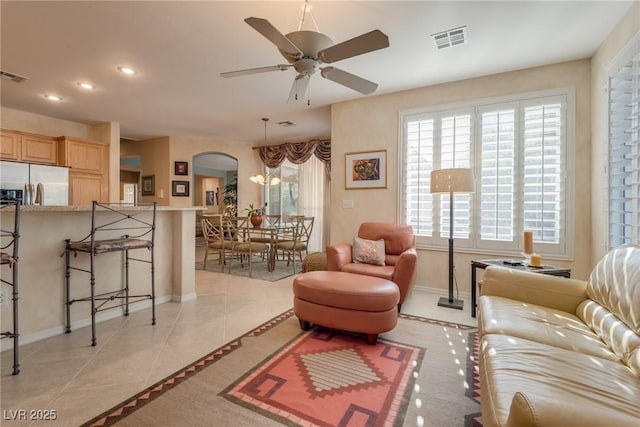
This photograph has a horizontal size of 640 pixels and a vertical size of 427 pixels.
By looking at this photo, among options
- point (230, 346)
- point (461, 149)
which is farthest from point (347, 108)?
point (230, 346)

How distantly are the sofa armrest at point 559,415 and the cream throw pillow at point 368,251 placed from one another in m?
2.52

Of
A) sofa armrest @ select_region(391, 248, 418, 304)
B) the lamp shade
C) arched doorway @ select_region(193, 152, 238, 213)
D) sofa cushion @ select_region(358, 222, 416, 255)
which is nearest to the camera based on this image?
sofa armrest @ select_region(391, 248, 418, 304)

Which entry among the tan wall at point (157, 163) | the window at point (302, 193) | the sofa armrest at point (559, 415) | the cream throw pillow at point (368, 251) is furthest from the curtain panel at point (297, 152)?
the sofa armrest at point (559, 415)

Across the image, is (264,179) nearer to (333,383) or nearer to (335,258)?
(335,258)

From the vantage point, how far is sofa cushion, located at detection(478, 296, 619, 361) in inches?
55.6

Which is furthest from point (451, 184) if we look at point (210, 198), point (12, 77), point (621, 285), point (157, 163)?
point (210, 198)

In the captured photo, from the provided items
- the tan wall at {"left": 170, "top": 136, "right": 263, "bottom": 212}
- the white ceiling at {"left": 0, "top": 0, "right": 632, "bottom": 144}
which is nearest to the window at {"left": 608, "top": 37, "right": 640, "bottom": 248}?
the white ceiling at {"left": 0, "top": 0, "right": 632, "bottom": 144}

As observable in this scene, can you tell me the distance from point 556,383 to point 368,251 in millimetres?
2346

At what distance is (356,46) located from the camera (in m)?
1.77

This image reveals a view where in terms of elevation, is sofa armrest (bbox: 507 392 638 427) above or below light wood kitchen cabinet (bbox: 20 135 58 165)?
below

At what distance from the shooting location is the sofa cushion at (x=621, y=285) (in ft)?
4.46

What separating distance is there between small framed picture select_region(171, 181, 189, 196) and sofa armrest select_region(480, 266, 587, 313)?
625cm

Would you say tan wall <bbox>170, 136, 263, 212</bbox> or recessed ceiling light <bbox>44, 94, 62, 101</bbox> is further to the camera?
tan wall <bbox>170, 136, 263, 212</bbox>

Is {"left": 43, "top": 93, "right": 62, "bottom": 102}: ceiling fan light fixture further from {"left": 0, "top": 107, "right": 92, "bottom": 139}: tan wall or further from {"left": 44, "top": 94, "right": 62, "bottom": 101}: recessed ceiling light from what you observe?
{"left": 0, "top": 107, "right": 92, "bottom": 139}: tan wall
